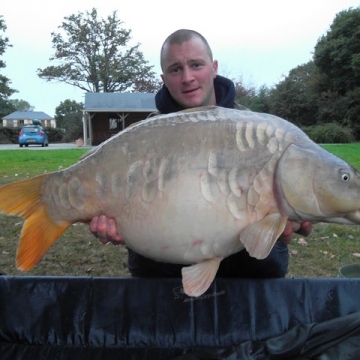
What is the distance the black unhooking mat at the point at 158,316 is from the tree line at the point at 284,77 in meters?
11.3

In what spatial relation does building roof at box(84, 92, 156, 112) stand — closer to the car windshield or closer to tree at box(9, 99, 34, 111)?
the car windshield

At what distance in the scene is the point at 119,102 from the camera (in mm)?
14484

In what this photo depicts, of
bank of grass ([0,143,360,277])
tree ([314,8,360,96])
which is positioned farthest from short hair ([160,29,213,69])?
tree ([314,8,360,96])

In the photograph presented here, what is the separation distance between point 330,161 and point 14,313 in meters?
0.92

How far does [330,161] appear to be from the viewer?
803 millimetres

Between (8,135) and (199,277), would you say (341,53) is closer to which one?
(8,135)

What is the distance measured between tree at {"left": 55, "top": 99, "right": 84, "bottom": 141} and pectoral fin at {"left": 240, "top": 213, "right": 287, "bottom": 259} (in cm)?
1879

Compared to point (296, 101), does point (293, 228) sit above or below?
below

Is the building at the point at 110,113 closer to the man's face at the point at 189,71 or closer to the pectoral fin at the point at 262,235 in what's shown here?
the man's face at the point at 189,71

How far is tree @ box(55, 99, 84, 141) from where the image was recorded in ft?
63.5

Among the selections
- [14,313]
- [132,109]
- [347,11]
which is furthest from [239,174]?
[347,11]

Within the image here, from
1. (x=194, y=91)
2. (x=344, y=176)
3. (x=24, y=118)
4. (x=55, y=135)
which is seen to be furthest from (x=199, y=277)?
(x=24, y=118)

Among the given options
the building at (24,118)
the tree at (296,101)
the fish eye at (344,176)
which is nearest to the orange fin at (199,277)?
the fish eye at (344,176)

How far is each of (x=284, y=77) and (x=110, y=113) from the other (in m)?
6.44
